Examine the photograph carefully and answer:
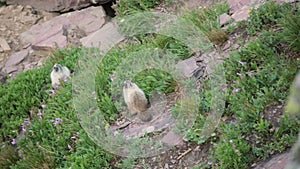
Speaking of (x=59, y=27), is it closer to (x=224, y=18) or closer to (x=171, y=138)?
(x=224, y=18)

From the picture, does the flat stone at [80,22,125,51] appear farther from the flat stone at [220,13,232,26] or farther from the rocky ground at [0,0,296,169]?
the flat stone at [220,13,232,26]

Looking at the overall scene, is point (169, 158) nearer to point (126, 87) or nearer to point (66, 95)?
point (126, 87)

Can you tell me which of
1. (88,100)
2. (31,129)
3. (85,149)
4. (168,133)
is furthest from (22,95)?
(168,133)


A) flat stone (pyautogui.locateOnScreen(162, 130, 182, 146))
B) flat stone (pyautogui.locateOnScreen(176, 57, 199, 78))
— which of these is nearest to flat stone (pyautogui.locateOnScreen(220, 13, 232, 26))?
flat stone (pyautogui.locateOnScreen(176, 57, 199, 78))

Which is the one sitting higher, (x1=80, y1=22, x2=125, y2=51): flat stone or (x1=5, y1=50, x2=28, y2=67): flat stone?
(x1=80, y1=22, x2=125, y2=51): flat stone

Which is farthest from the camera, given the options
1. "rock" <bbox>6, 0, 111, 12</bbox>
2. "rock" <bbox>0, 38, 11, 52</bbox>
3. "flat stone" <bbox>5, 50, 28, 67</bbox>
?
"rock" <bbox>6, 0, 111, 12</bbox>

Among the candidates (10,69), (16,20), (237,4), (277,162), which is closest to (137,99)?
(277,162)

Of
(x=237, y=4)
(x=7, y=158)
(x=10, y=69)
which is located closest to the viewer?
(x=7, y=158)
